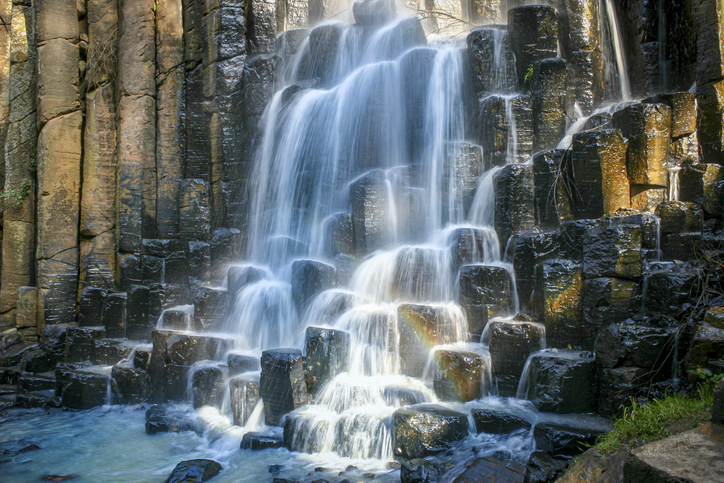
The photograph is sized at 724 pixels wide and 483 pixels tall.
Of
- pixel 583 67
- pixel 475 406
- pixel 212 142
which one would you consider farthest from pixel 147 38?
pixel 475 406

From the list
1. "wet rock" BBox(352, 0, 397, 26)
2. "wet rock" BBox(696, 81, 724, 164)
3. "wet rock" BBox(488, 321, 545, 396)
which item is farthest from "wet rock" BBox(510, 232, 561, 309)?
"wet rock" BBox(352, 0, 397, 26)

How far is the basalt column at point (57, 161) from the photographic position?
10180 mm

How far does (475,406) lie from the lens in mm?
5238

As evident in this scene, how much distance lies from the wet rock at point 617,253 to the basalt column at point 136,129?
8904 mm

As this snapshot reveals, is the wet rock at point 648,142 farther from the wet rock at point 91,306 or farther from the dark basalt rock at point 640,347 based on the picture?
the wet rock at point 91,306

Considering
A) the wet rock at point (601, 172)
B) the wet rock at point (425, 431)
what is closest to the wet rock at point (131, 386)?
the wet rock at point (425, 431)

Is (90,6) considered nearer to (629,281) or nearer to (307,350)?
(307,350)

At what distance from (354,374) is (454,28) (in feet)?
44.0

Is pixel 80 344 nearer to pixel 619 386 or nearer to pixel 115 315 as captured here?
pixel 115 315

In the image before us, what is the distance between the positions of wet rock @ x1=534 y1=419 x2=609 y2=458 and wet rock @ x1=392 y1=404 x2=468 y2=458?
784 mm

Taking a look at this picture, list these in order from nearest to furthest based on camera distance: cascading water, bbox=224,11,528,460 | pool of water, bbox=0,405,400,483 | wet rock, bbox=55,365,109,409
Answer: pool of water, bbox=0,405,400,483, cascading water, bbox=224,11,528,460, wet rock, bbox=55,365,109,409

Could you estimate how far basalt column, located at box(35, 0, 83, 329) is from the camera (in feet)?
33.4

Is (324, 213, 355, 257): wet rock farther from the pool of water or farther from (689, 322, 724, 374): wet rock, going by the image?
(689, 322, 724, 374): wet rock

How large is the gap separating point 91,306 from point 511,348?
8416 mm
